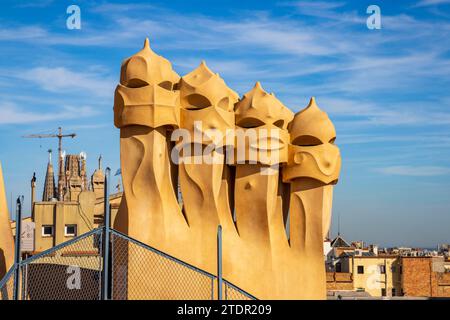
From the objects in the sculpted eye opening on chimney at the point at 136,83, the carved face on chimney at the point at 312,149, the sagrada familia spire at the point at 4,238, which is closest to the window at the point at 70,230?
the sagrada familia spire at the point at 4,238

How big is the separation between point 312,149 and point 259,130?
6.61 ft

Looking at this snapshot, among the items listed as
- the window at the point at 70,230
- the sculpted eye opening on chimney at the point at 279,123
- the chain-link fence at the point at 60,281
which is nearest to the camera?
the chain-link fence at the point at 60,281

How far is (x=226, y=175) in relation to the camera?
21906 millimetres

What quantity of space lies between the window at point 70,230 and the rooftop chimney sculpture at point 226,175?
12.2m

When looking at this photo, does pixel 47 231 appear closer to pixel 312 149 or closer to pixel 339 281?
pixel 312 149

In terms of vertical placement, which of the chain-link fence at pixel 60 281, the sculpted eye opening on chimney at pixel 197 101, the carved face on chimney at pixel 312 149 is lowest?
the chain-link fence at pixel 60 281

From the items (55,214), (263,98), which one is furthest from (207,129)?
(55,214)

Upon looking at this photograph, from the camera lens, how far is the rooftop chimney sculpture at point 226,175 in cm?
1980

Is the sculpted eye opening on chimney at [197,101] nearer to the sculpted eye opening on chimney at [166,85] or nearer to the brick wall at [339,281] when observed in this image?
the sculpted eye opening on chimney at [166,85]

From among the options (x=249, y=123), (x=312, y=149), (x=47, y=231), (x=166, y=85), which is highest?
(x=166, y=85)

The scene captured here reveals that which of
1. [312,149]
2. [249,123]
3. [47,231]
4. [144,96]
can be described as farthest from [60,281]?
[312,149]

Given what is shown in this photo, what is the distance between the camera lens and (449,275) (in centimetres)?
4738

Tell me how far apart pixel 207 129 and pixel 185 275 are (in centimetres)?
443
